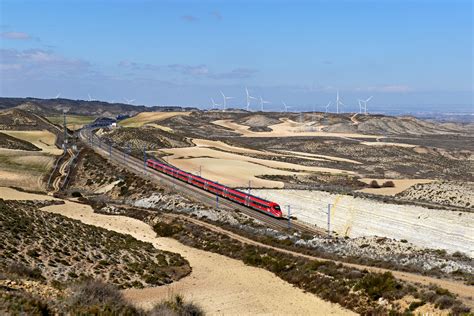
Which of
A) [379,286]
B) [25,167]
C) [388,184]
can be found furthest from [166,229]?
[388,184]

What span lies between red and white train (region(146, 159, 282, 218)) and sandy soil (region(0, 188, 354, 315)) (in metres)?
18.8

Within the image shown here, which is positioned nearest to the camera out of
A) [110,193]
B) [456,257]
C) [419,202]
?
[456,257]

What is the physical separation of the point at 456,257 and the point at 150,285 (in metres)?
29.8

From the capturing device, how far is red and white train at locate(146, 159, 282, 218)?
6601cm

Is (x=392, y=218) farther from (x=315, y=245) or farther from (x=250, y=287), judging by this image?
(x=250, y=287)

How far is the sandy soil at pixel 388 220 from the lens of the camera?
5838cm

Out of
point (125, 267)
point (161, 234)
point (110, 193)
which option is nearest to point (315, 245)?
point (161, 234)

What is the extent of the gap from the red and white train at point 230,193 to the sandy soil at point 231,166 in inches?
359

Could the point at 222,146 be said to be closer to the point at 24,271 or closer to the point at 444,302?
the point at 24,271

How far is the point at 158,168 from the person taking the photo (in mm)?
101188

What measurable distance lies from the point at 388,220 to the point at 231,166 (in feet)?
184

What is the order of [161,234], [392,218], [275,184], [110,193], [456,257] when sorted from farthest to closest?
[275,184], [110,193], [392,218], [161,234], [456,257]

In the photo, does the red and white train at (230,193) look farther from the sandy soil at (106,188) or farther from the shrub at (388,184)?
the shrub at (388,184)

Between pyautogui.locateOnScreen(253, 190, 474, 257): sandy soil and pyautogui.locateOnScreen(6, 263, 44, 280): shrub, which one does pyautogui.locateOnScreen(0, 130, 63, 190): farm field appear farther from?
pyautogui.locateOnScreen(6, 263, 44, 280): shrub
